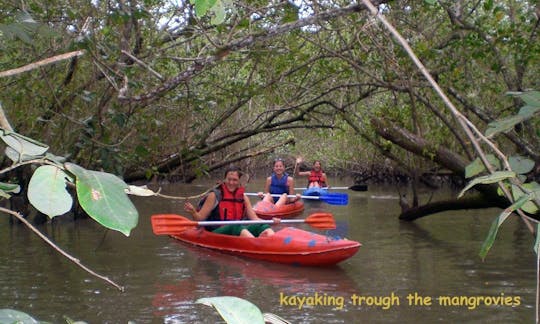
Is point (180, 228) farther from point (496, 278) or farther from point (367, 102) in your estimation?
point (367, 102)

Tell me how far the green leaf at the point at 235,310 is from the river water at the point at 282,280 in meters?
4.77

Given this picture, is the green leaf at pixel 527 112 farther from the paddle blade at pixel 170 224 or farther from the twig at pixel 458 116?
the paddle blade at pixel 170 224

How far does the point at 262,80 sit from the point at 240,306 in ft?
32.8

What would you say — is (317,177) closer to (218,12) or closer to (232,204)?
(232,204)

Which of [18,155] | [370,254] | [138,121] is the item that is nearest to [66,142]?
[138,121]

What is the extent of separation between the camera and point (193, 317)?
215 inches

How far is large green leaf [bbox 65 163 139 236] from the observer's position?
73 cm

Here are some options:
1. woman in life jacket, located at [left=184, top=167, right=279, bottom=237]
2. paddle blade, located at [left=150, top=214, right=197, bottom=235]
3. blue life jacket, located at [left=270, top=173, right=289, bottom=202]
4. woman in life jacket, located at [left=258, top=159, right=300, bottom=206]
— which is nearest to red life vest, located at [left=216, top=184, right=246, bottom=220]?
woman in life jacket, located at [left=184, top=167, right=279, bottom=237]

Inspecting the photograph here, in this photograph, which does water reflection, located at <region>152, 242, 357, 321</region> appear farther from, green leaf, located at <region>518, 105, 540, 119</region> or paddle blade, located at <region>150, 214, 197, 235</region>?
green leaf, located at <region>518, 105, 540, 119</region>

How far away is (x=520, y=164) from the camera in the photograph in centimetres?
116

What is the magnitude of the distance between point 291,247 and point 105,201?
7.01 m

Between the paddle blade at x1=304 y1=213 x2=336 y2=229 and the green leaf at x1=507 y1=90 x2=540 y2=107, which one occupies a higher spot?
Result: the green leaf at x1=507 y1=90 x2=540 y2=107

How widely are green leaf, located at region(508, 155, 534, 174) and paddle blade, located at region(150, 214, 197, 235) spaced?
6812 mm
